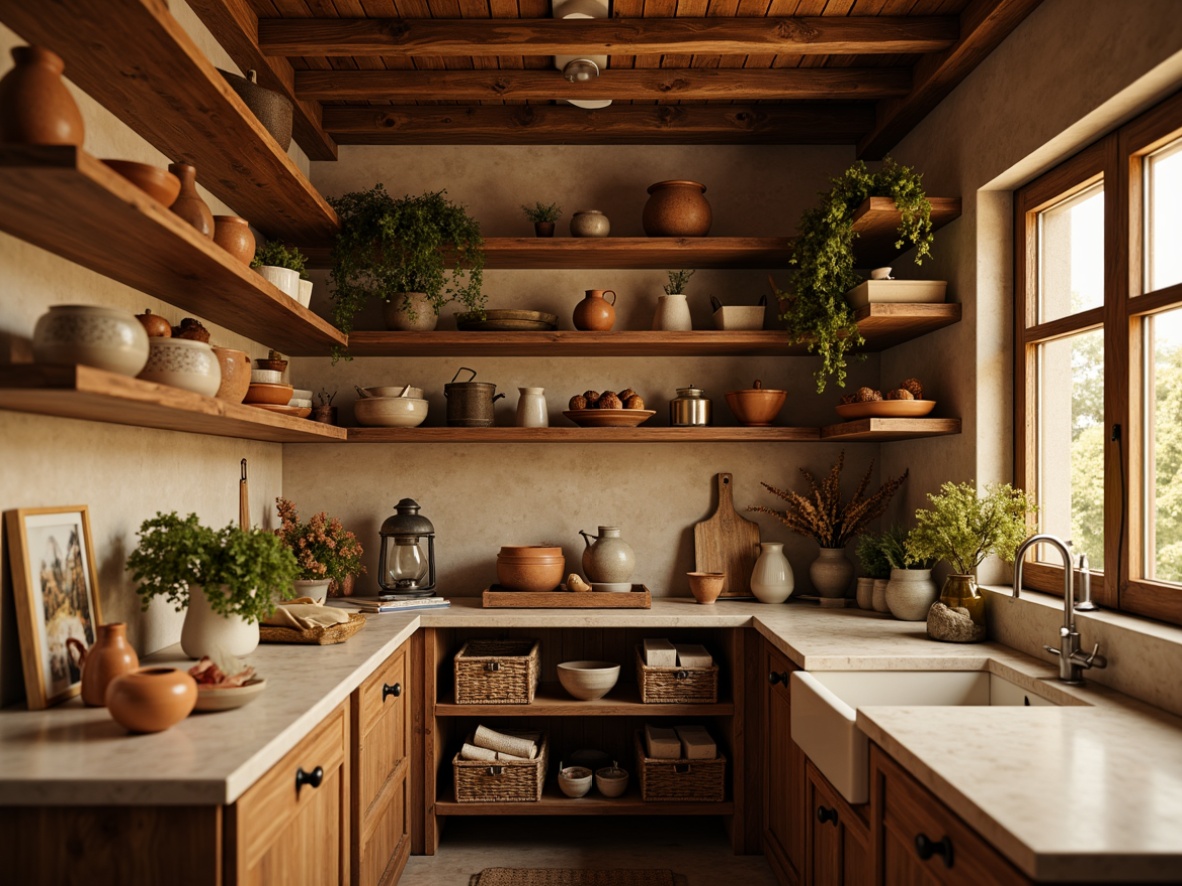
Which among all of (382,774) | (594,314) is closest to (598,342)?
(594,314)

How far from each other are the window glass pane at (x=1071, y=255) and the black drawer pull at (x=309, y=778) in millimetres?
2333

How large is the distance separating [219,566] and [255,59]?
1807 mm

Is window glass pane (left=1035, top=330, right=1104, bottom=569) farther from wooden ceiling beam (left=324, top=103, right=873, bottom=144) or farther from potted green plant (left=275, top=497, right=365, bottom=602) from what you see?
potted green plant (left=275, top=497, right=365, bottom=602)

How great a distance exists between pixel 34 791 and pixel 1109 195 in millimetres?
2739

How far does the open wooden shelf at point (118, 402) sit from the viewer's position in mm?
1449

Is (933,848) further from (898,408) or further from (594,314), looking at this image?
(594,314)

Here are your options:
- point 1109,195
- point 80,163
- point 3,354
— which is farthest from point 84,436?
point 1109,195

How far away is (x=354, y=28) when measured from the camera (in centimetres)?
279

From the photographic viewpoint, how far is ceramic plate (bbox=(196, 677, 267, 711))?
1.75 meters

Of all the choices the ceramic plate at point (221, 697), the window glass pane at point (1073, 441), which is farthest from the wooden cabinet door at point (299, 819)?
the window glass pane at point (1073, 441)

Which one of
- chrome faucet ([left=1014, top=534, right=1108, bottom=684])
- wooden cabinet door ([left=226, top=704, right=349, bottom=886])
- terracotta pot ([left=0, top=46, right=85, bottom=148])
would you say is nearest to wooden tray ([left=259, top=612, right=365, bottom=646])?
wooden cabinet door ([left=226, top=704, right=349, bottom=886])

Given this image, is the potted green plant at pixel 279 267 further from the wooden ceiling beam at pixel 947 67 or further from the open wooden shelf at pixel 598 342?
the wooden ceiling beam at pixel 947 67

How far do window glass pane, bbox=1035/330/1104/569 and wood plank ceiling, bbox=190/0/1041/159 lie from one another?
1.01 m

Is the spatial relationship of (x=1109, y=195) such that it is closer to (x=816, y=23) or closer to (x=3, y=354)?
(x=816, y=23)
